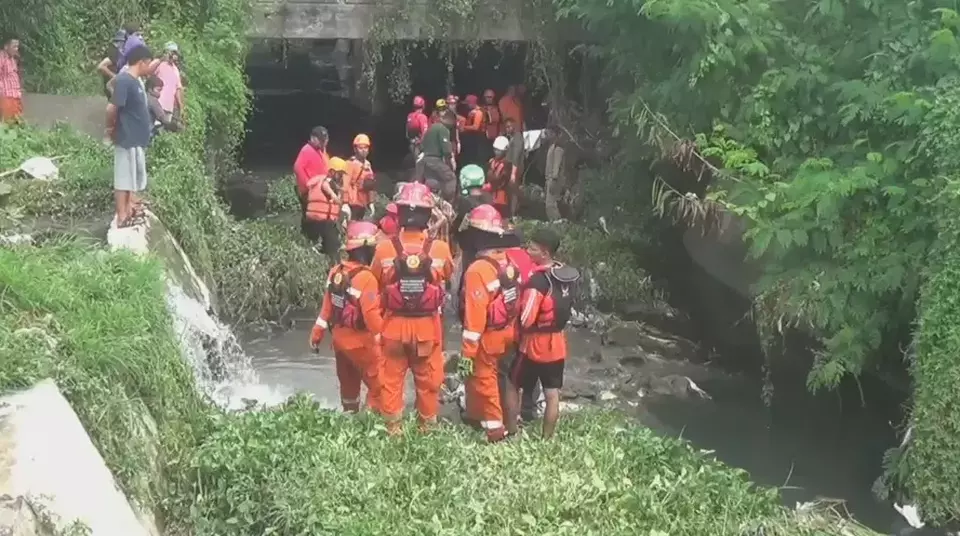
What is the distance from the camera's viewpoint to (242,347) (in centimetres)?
1157

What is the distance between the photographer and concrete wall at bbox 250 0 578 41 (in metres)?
16.5

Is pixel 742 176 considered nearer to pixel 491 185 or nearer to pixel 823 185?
pixel 823 185

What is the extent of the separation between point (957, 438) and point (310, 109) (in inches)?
933

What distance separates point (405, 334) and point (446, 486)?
146 centimetres

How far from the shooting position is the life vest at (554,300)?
7477 mm

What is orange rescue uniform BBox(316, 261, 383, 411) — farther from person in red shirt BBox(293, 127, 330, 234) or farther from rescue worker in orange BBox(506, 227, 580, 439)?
person in red shirt BBox(293, 127, 330, 234)

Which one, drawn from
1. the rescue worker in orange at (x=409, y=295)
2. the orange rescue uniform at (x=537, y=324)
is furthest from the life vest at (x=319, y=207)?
the orange rescue uniform at (x=537, y=324)

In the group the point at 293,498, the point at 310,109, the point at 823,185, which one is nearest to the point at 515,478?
the point at 293,498

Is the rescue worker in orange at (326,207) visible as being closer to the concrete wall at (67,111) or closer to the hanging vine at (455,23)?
the concrete wall at (67,111)

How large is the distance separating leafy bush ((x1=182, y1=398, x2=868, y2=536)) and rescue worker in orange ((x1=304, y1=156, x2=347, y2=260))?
17.3 ft

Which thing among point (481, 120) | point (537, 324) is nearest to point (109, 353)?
point (537, 324)

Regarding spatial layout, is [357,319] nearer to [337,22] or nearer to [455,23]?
[337,22]

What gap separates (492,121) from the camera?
→ 719 inches

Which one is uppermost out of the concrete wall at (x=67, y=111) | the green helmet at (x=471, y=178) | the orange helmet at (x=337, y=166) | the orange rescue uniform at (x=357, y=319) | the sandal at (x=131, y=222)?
the concrete wall at (x=67, y=111)
